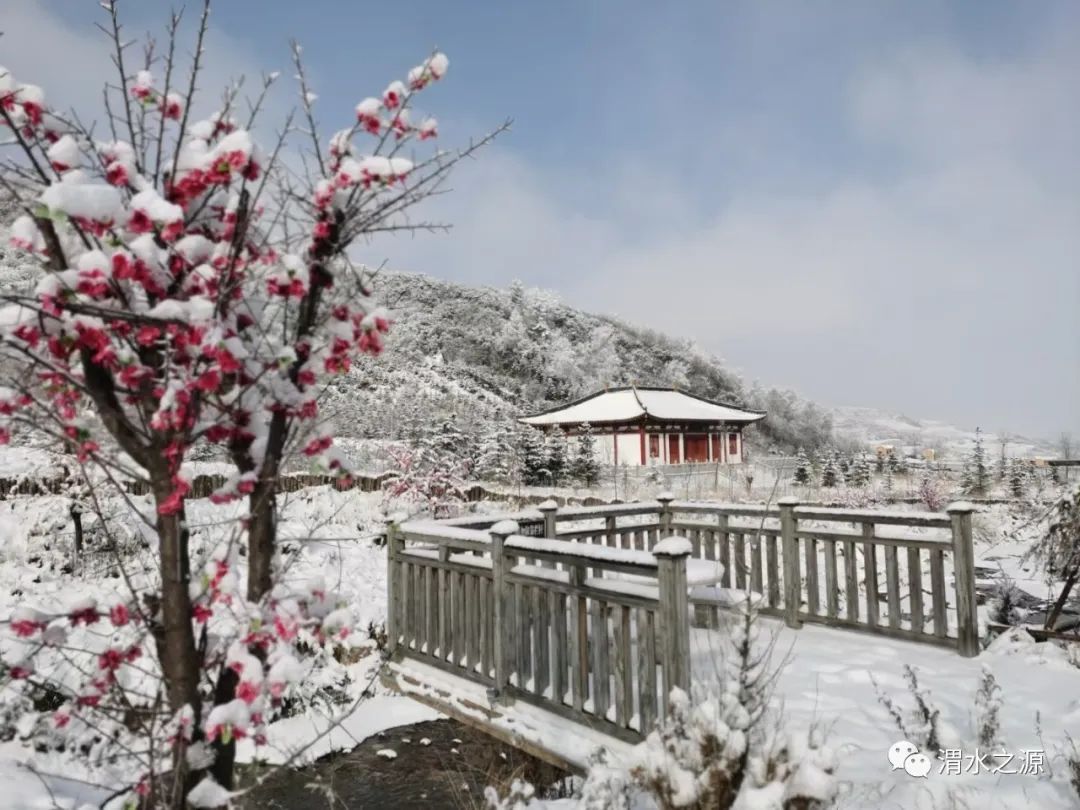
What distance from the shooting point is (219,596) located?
6.30 ft

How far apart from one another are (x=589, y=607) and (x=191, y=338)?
340cm

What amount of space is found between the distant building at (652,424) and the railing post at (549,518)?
27730mm

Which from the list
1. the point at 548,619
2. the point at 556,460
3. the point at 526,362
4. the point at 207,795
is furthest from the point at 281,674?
the point at 526,362

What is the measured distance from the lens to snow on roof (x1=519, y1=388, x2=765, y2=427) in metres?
35.3

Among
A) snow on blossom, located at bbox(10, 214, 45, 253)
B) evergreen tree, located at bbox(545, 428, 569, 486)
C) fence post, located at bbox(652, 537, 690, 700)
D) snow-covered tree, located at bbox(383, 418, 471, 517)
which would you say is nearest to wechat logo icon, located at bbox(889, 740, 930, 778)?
fence post, located at bbox(652, 537, 690, 700)

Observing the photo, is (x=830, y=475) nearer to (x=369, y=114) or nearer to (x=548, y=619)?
(x=548, y=619)

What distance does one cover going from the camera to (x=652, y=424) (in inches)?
1396

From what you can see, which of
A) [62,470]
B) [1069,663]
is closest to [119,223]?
[1069,663]

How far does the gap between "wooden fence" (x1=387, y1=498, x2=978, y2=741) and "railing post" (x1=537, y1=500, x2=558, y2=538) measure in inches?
0.5

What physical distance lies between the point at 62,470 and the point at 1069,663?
11.9 metres

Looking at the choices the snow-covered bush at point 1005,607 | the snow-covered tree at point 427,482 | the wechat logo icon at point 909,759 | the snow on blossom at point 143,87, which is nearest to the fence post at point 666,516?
the snow-covered bush at point 1005,607

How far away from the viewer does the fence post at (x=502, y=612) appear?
4656 mm

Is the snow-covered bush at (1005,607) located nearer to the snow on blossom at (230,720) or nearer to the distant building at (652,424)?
the snow on blossom at (230,720)

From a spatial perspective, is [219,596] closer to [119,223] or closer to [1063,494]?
[119,223]
